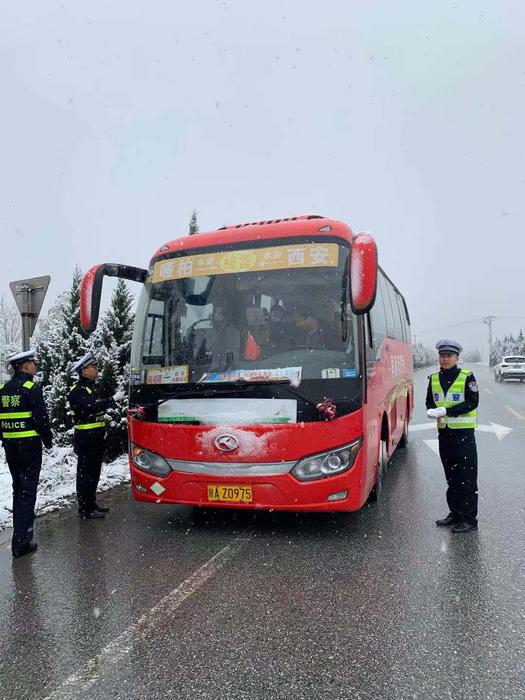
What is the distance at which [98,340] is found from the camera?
9672 mm

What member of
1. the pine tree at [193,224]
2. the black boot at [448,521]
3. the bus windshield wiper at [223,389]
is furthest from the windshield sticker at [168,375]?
the pine tree at [193,224]

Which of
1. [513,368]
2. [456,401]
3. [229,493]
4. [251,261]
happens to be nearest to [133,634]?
[229,493]

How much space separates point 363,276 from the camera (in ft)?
14.1

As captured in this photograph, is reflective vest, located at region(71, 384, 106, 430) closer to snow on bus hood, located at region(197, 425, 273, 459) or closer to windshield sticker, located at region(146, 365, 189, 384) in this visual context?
windshield sticker, located at region(146, 365, 189, 384)

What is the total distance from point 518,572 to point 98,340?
781 cm

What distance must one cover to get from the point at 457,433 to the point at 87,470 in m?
3.98

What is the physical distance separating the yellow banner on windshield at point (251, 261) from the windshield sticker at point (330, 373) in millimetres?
1007

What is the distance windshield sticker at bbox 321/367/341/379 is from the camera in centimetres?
463

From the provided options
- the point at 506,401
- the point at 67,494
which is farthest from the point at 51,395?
the point at 506,401

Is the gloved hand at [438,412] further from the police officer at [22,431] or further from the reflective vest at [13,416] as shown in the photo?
the reflective vest at [13,416]

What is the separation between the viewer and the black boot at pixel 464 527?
4941 mm

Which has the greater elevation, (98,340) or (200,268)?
(200,268)

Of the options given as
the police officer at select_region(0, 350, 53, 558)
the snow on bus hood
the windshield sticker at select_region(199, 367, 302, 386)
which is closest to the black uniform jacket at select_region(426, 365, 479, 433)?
the windshield sticker at select_region(199, 367, 302, 386)

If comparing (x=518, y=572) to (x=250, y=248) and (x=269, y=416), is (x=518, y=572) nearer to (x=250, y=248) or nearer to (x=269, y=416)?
(x=269, y=416)
